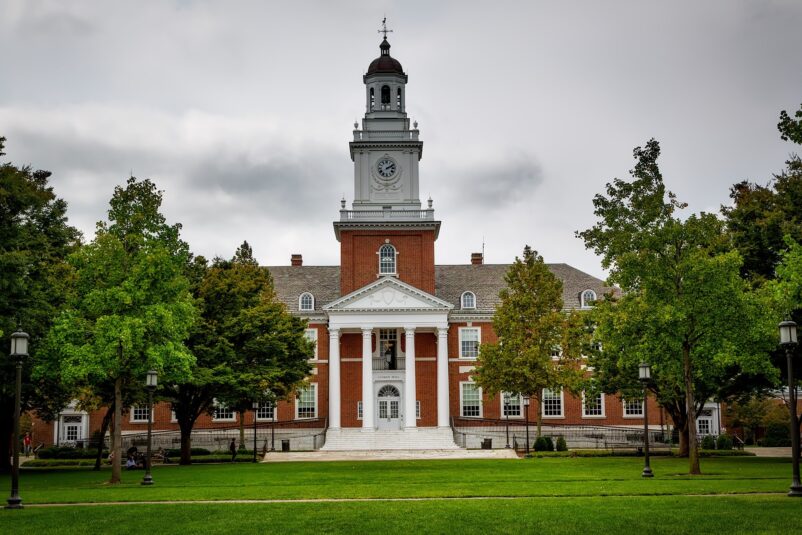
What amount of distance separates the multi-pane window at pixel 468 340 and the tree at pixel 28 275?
1172 inches

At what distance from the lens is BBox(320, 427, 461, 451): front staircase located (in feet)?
174

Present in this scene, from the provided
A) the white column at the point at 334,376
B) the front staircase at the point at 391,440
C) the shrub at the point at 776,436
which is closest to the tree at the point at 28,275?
the front staircase at the point at 391,440

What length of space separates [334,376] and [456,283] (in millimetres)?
13163

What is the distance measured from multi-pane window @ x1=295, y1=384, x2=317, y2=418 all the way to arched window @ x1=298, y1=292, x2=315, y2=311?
19.5ft

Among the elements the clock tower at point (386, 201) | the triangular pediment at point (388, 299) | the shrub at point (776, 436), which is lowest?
the shrub at point (776, 436)

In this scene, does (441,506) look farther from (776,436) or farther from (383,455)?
(776,436)

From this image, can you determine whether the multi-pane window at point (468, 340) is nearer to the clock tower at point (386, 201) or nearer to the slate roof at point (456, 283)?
the slate roof at point (456, 283)

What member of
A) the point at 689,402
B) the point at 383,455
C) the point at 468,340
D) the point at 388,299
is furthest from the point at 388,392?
the point at 689,402

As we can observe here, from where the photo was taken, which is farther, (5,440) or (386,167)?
(386,167)

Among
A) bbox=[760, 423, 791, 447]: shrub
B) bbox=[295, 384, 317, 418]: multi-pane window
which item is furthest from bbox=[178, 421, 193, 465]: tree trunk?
bbox=[760, 423, 791, 447]: shrub

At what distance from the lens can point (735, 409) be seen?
2530 inches

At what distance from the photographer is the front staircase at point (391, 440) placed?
5309 cm

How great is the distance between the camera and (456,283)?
65.8 m

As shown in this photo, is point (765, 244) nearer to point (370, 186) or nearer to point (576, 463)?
point (576, 463)
